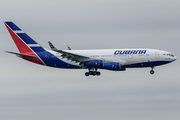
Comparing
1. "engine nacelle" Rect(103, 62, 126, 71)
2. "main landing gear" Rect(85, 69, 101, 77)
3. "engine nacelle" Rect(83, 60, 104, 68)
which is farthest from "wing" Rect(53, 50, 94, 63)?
"engine nacelle" Rect(103, 62, 126, 71)

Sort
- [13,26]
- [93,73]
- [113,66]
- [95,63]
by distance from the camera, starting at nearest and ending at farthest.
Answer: [113,66] < [95,63] < [93,73] < [13,26]

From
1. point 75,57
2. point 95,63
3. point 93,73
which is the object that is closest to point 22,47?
point 75,57

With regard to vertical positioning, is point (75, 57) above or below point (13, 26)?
below

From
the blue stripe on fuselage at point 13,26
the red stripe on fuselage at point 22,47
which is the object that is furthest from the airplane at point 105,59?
the blue stripe on fuselage at point 13,26

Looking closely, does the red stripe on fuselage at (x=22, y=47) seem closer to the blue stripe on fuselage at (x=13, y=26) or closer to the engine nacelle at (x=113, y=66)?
the blue stripe on fuselage at (x=13, y=26)

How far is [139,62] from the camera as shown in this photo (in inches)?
2685

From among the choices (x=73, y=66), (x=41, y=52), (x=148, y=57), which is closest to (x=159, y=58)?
(x=148, y=57)

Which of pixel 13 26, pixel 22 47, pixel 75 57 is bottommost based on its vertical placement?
pixel 75 57

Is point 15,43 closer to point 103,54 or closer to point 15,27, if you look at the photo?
point 15,27

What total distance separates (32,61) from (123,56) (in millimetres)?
18886

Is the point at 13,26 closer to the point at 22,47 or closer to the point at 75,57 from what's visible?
the point at 22,47

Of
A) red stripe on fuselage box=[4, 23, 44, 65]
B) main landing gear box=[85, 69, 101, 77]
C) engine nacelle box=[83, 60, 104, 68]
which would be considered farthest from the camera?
red stripe on fuselage box=[4, 23, 44, 65]

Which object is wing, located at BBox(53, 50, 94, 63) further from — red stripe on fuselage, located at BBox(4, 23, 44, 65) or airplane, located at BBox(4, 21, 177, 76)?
red stripe on fuselage, located at BBox(4, 23, 44, 65)

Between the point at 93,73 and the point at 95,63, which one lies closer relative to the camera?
the point at 95,63
